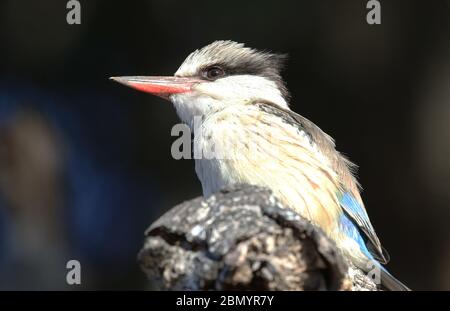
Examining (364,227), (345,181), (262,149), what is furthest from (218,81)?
(364,227)

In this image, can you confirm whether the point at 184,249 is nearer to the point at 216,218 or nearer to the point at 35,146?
the point at 216,218

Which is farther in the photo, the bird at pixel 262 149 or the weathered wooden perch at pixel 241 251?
the bird at pixel 262 149

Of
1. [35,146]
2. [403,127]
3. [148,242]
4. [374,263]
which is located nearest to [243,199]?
[148,242]

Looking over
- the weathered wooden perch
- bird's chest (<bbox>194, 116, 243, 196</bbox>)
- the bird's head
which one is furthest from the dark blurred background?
the weathered wooden perch

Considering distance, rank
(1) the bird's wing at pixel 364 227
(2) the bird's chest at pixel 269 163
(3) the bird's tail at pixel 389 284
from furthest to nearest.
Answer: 1. (1) the bird's wing at pixel 364 227
2. (2) the bird's chest at pixel 269 163
3. (3) the bird's tail at pixel 389 284

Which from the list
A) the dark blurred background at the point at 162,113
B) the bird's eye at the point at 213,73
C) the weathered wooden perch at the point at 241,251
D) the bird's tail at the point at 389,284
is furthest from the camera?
the dark blurred background at the point at 162,113

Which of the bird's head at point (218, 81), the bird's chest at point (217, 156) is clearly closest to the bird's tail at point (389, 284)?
the bird's chest at point (217, 156)

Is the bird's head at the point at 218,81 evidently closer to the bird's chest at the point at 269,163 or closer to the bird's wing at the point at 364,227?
the bird's chest at the point at 269,163
